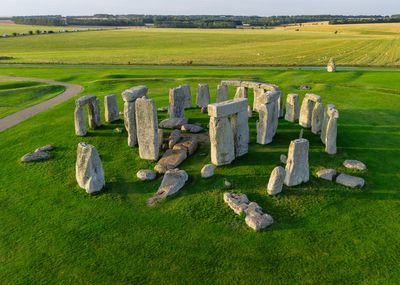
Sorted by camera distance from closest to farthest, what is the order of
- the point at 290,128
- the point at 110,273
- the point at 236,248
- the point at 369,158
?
the point at 110,273, the point at 236,248, the point at 369,158, the point at 290,128

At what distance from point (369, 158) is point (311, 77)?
27580 mm

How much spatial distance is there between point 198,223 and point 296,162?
16.8 ft

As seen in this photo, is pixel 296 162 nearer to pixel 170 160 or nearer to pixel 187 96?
pixel 170 160

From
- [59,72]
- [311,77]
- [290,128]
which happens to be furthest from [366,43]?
[290,128]

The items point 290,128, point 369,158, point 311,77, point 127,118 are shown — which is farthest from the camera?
point 311,77

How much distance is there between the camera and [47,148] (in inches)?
880

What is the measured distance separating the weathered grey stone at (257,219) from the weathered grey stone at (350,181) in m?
4.50

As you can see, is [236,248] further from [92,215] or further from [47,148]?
[47,148]

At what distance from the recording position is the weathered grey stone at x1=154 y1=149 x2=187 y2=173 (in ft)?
62.0

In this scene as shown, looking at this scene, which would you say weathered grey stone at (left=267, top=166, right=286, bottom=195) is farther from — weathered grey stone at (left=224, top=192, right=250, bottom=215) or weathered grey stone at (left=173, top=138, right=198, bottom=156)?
weathered grey stone at (left=173, top=138, right=198, bottom=156)

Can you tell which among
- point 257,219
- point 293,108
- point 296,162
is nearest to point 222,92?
point 293,108

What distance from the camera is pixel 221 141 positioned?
61.8ft

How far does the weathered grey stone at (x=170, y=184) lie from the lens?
16.7m

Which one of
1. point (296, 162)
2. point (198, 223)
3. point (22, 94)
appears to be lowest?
point (198, 223)
